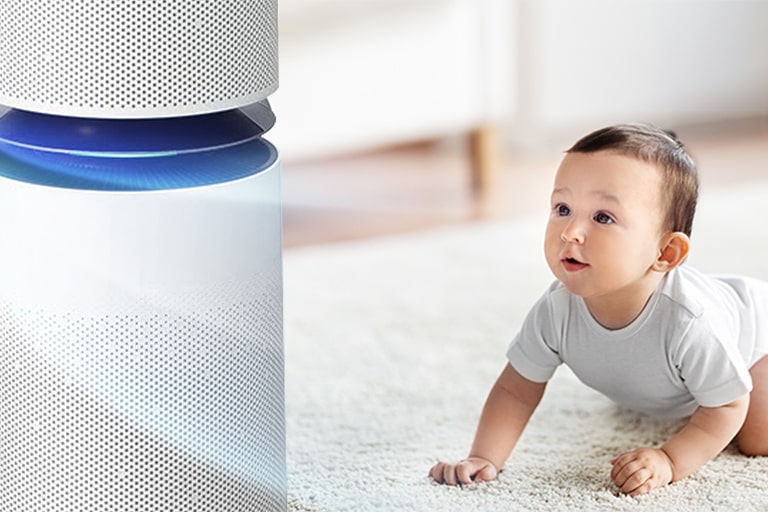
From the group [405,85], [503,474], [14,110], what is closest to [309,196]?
[405,85]

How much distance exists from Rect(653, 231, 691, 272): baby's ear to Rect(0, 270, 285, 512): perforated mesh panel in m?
0.35

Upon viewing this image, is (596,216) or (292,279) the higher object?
(596,216)

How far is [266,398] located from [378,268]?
2.93 feet

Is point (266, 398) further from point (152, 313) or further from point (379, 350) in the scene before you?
point (379, 350)

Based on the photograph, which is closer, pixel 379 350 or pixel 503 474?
pixel 503 474

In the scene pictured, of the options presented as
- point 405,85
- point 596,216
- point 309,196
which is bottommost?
point 309,196

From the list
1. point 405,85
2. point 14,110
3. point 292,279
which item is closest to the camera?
point 14,110

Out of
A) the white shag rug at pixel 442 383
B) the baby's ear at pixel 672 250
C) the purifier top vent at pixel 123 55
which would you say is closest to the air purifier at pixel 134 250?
the purifier top vent at pixel 123 55

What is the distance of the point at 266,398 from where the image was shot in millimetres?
1164

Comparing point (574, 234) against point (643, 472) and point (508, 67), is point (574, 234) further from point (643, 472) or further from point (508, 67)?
point (508, 67)

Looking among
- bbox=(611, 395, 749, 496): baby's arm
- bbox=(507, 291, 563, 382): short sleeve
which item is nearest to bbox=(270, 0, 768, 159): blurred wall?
bbox=(507, 291, 563, 382): short sleeve

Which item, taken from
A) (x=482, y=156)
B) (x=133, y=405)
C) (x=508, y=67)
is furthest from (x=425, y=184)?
(x=133, y=405)

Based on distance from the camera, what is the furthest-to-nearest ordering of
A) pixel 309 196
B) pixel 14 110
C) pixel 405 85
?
pixel 309 196 < pixel 405 85 < pixel 14 110

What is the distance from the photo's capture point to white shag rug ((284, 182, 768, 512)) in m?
1.31
